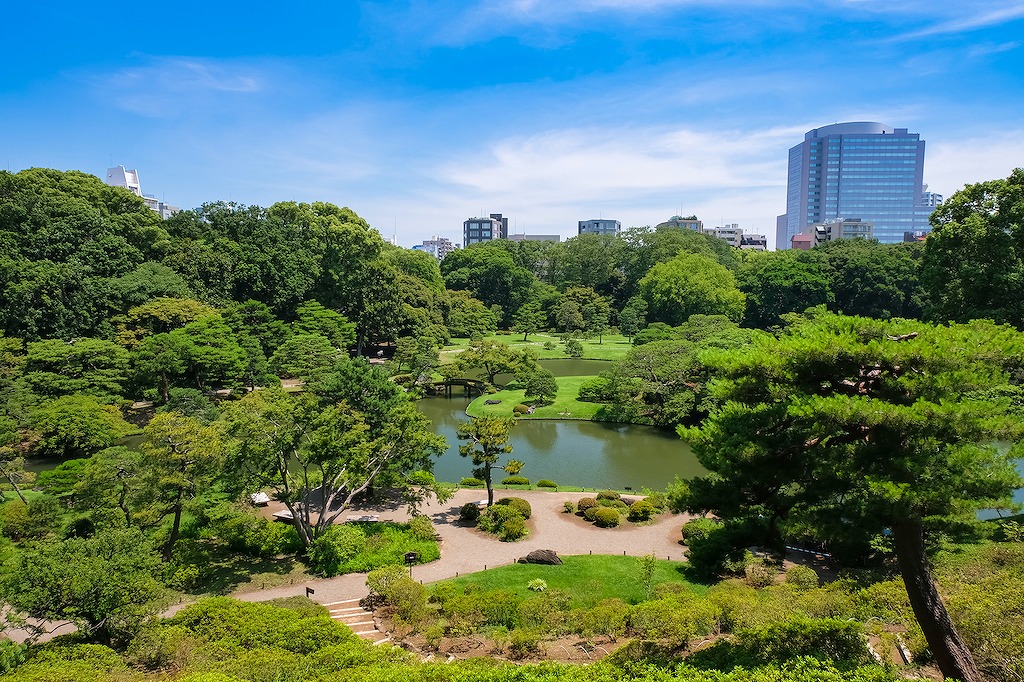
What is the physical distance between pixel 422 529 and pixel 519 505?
3.43m

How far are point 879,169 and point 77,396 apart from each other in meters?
163

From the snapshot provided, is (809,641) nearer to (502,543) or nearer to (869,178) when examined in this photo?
(502,543)

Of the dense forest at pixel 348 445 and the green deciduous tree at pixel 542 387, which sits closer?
the dense forest at pixel 348 445

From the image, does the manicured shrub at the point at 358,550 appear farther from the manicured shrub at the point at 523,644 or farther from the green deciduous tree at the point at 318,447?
the manicured shrub at the point at 523,644

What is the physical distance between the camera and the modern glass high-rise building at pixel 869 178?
141250 millimetres

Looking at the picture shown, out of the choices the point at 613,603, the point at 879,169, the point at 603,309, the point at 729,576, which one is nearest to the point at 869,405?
the point at 613,603

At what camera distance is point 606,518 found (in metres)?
18.9

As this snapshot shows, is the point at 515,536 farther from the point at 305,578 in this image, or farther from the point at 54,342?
the point at 54,342

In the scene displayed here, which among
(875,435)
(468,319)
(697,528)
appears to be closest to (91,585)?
(875,435)

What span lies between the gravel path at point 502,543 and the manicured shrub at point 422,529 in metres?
0.42

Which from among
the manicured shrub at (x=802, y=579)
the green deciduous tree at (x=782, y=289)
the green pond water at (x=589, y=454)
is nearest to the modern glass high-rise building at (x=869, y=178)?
the green deciduous tree at (x=782, y=289)

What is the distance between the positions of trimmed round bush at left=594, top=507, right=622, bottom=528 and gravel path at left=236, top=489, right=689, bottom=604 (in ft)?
0.62

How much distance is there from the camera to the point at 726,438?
27.8ft

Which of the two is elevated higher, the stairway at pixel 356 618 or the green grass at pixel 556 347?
the green grass at pixel 556 347
